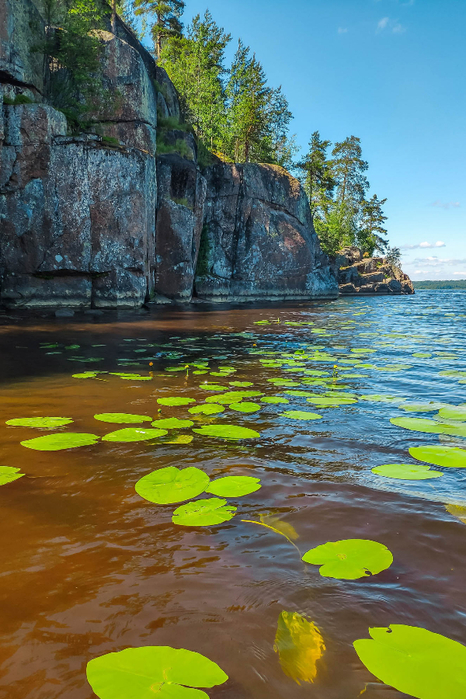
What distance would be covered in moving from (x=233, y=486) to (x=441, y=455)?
3.79 feet

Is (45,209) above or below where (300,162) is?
below

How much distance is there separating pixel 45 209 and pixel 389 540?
15058 millimetres

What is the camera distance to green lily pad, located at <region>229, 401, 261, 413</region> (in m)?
3.11

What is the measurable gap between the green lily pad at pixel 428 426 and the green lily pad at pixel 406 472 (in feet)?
1.88

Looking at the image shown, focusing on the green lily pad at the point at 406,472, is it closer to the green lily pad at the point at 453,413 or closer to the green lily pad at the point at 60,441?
the green lily pad at the point at 453,413

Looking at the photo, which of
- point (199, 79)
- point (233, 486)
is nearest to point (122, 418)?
point (233, 486)

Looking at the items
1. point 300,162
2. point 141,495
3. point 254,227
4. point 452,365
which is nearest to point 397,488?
point 141,495

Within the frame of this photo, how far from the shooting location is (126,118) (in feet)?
53.5

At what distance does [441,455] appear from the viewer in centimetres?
217

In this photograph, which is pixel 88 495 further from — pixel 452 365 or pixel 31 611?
pixel 452 365

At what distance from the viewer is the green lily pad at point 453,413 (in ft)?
9.51

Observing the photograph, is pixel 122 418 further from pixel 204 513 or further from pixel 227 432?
pixel 204 513

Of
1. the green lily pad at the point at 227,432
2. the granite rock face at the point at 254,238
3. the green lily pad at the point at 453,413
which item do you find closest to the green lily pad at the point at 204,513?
the green lily pad at the point at 227,432

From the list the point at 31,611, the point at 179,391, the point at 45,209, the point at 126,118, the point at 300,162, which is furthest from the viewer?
the point at 300,162
